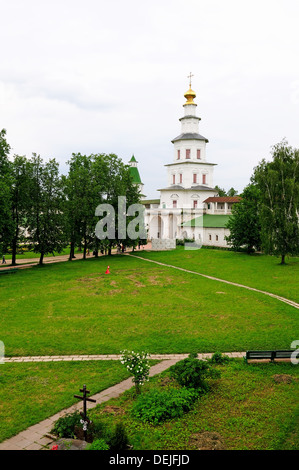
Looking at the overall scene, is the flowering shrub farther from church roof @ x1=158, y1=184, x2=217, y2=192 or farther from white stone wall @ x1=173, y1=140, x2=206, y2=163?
white stone wall @ x1=173, y1=140, x2=206, y2=163

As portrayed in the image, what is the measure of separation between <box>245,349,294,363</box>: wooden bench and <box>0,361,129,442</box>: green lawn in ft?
13.6

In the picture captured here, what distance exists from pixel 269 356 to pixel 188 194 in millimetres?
49634

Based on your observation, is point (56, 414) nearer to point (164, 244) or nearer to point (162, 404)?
point (162, 404)

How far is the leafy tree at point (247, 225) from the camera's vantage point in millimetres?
39953

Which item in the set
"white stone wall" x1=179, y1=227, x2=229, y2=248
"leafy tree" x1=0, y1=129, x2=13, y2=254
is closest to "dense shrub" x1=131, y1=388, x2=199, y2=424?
"leafy tree" x1=0, y1=129, x2=13, y2=254

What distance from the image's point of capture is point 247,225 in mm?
40031

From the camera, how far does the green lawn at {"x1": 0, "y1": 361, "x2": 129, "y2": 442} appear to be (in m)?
8.27

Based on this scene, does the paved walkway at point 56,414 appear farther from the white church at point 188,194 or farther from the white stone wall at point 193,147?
the white stone wall at point 193,147

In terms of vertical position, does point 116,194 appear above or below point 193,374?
above

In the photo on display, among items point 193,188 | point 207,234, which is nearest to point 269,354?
point 207,234

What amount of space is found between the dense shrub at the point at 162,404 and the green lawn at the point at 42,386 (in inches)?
64.1

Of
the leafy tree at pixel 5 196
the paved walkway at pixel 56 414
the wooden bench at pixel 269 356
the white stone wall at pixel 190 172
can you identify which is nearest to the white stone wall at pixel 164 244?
the white stone wall at pixel 190 172

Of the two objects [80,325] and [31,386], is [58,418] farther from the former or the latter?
[80,325]

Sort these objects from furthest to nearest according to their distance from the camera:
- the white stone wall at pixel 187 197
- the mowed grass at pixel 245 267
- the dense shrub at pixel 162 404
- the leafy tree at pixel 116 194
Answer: the white stone wall at pixel 187 197 → the leafy tree at pixel 116 194 → the mowed grass at pixel 245 267 → the dense shrub at pixel 162 404
